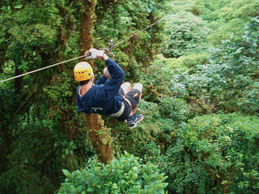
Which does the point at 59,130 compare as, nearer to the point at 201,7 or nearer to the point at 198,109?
the point at 198,109

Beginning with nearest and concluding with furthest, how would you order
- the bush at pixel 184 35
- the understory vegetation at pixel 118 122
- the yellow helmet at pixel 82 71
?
the yellow helmet at pixel 82 71, the understory vegetation at pixel 118 122, the bush at pixel 184 35

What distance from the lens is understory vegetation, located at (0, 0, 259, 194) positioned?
3945 mm

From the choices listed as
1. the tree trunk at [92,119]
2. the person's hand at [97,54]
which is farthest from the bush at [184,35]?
the person's hand at [97,54]

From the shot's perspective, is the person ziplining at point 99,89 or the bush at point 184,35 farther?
the bush at point 184,35

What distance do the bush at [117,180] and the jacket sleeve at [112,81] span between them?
90 centimetres

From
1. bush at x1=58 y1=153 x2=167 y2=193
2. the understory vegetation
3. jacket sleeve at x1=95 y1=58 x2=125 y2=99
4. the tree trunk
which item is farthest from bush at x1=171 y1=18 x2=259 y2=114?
bush at x1=58 y1=153 x2=167 y2=193

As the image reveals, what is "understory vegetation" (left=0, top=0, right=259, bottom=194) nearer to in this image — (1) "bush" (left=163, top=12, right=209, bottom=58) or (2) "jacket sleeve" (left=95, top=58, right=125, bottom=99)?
(2) "jacket sleeve" (left=95, top=58, right=125, bottom=99)

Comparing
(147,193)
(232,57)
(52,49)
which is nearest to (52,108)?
(52,49)

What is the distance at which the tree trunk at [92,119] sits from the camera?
3705mm

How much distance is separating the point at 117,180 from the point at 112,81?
1.25 metres

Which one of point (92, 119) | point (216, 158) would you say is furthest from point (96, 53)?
point (216, 158)

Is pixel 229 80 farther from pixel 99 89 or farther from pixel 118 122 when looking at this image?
pixel 99 89

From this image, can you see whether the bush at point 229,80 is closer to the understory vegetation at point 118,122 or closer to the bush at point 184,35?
the understory vegetation at point 118,122

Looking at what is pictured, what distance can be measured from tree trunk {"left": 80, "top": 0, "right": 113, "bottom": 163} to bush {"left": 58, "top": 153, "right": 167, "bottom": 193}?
47.7 inches
